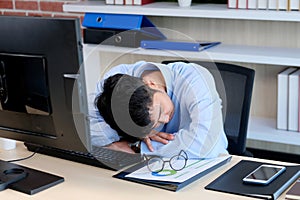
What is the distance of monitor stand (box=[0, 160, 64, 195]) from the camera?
5.53ft

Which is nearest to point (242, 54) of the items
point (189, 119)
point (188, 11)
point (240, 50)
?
point (240, 50)

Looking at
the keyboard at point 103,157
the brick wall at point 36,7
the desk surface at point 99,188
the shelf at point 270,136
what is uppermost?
the brick wall at point 36,7

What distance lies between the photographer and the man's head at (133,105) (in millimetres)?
1765

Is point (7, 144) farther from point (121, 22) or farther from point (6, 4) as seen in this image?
point (6, 4)

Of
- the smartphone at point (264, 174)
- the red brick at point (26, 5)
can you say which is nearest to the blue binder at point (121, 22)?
the red brick at point (26, 5)

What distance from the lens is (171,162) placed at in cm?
182

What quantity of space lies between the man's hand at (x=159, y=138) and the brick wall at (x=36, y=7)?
1816 millimetres

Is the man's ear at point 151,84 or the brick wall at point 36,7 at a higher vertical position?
the brick wall at point 36,7

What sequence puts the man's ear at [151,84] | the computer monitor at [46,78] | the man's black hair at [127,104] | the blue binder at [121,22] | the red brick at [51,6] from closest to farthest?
the computer monitor at [46,78] → the man's black hair at [127,104] → the man's ear at [151,84] → the blue binder at [121,22] → the red brick at [51,6]

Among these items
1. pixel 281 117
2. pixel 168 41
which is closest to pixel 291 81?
pixel 281 117

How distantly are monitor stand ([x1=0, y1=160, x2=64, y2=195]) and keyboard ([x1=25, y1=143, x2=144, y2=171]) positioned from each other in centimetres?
13

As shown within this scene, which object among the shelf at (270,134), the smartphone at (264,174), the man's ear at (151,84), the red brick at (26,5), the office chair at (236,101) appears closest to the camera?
the smartphone at (264,174)

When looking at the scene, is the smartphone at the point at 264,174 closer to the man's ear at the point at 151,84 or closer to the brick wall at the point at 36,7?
the man's ear at the point at 151,84

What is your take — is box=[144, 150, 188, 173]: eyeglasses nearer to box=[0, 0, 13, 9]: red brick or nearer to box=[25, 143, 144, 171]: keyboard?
box=[25, 143, 144, 171]: keyboard
